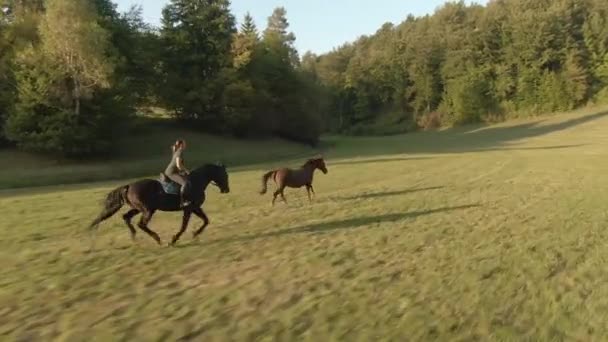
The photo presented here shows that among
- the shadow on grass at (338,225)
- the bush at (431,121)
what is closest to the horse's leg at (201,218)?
the shadow on grass at (338,225)

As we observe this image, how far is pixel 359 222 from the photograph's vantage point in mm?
13836

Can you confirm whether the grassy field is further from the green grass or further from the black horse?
the green grass

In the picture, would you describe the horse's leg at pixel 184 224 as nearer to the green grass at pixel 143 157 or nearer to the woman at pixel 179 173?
the woman at pixel 179 173

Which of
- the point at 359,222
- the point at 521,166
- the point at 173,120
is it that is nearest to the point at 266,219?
the point at 359,222

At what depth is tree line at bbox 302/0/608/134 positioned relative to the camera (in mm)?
86938

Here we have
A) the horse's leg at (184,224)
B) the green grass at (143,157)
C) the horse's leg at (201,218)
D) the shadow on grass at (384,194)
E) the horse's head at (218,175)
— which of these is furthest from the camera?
the green grass at (143,157)

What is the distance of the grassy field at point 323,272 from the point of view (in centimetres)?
680

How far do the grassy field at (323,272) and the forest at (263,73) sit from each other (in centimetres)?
1879

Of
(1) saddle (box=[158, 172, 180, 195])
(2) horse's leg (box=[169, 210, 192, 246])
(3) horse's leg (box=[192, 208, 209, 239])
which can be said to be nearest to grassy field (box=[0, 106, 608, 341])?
(3) horse's leg (box=[192, 208, 209, 239])

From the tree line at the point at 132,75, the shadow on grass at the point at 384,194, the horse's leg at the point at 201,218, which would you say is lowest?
the shadow on grass at the point at 384,194

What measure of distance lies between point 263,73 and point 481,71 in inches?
2178

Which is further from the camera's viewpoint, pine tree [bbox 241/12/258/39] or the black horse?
pine tree [bbox 241/12/258/39]

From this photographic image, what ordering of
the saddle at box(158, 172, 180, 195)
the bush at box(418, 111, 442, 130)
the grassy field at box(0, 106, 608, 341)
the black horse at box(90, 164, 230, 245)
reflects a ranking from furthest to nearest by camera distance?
the bush at box(418, 111, 442, 130) → the saddle at box(158, 172, 180, 195) → the black horse at box(90, 164, 230, 245) → the grassy field at box(0, 106, 608, 341)

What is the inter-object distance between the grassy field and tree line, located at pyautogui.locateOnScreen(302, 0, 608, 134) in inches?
2442
